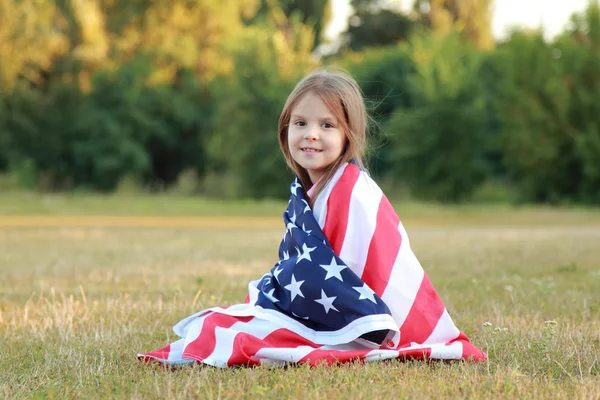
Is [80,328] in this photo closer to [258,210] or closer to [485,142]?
[258,210]

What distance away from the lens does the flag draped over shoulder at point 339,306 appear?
3750mm

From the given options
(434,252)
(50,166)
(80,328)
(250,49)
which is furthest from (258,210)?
(80,328)

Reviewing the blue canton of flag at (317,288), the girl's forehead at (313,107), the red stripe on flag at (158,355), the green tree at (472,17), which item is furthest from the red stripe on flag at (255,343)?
the green tree at (472,17)

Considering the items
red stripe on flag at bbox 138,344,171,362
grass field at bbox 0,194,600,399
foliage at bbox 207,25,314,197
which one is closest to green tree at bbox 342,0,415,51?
foliage at bbox 207,25,314,197

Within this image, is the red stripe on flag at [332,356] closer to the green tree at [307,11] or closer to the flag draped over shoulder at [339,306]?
the flag draped over shoulder at [339,306]

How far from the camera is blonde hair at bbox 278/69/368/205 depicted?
411cm

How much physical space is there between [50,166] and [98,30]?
5.10m

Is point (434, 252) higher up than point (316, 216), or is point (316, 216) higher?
point (316, 216)

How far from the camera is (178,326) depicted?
4.15 m

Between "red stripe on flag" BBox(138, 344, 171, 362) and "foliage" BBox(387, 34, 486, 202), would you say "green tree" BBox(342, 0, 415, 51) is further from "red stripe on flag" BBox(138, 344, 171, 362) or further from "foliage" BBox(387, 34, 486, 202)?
"red stripe on flag" BBox(138, 344, 171, 362)

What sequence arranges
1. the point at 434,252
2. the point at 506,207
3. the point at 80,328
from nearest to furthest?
1. the point at 80,328
2. the point at 434,252
3. the point at 506,207

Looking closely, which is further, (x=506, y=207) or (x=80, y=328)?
(x=506, y=207)

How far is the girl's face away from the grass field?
3.72 ft

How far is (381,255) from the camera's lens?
392 centimetres
